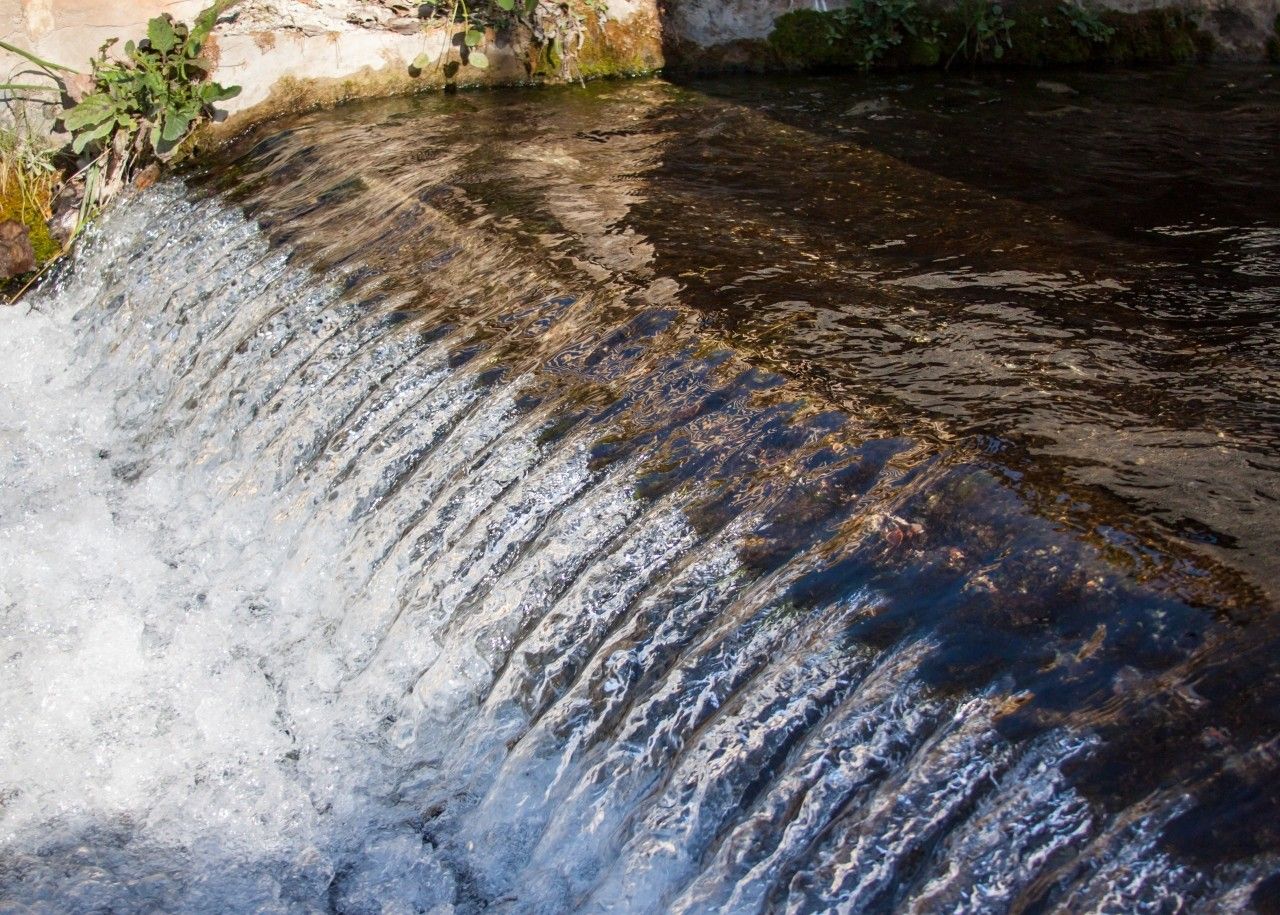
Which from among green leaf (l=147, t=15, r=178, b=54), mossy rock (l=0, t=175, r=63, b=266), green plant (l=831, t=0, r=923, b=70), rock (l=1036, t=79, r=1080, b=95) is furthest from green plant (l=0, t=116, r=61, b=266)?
rock (l=1036, t=79, r=1080, b=95)

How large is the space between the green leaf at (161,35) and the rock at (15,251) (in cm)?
107

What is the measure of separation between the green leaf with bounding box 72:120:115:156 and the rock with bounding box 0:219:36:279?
0.45 metres

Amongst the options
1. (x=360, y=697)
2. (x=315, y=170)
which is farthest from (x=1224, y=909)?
(x=315, y=170)

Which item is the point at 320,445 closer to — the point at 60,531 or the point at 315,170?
the point at 60,531

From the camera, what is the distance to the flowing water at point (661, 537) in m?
2.23

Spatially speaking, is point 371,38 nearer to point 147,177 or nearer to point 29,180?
point 147,177

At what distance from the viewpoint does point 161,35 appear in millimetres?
6008

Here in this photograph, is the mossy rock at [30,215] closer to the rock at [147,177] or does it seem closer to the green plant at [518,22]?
the rock at [147,177]

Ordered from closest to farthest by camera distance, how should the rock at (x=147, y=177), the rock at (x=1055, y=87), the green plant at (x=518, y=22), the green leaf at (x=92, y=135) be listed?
the green leaf at (x=92, y=135) → the rock at (x=147, y=177) → the rock at (x=1055, y=87) → the green plant at (x=518, y=22)

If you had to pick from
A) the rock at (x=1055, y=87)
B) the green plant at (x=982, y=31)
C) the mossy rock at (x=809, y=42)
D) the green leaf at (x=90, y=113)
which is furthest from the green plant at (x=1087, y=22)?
the green leaf at (x=90, y=113)

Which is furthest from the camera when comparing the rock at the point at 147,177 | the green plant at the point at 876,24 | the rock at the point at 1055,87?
the green plant at the point at 876,24

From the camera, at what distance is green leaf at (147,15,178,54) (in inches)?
236

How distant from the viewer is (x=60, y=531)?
14.4 feet

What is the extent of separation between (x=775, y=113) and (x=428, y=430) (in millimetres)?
3134
